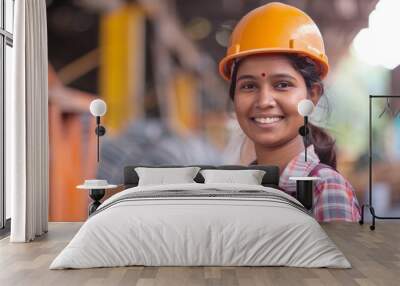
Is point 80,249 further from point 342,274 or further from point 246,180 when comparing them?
point 246,180

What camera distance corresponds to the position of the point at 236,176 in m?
6.79

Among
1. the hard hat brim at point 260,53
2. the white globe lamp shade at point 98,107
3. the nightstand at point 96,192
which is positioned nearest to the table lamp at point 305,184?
the hard hat brim at point 260,53

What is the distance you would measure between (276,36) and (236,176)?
72.5 inches

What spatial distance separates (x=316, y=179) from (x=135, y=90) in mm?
2465

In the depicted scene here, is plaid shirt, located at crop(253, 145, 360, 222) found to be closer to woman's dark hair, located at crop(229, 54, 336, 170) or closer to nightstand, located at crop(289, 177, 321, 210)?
woman's dark hair, located at crop(229, 54, 336, 170)

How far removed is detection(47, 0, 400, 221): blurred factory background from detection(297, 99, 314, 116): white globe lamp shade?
1.46 ft

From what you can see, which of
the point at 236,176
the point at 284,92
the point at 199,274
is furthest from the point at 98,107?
the point at 199,274

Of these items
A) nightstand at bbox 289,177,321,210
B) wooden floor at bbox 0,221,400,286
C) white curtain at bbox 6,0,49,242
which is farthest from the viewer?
nightstand at bbox 289,177,321,210

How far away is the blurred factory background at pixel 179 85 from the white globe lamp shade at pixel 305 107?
1.46 ft

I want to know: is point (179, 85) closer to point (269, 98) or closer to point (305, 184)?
point (269, 98)

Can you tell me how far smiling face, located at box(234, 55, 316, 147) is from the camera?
7.38m

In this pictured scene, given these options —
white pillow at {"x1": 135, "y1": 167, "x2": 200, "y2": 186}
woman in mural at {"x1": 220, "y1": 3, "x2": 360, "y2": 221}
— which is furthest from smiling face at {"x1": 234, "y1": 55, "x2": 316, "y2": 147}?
white pillow at {"x1": 135, "y1": 167, "x2": 200, "y2": 186}

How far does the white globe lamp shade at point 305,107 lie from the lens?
7090mm

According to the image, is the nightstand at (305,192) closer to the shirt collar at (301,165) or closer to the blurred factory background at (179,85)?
the shirt collar at (301,165)
